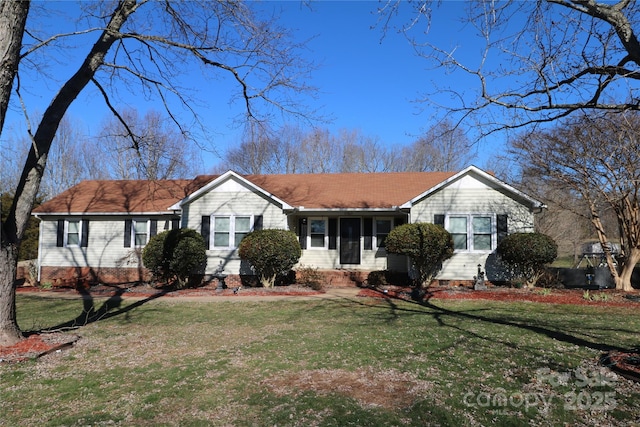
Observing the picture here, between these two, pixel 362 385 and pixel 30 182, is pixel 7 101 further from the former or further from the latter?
pixel 362 385

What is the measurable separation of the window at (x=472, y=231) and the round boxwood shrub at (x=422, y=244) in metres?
1.02

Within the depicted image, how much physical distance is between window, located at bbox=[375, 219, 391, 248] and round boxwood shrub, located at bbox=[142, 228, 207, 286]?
7129 millimetres

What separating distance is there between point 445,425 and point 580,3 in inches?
206

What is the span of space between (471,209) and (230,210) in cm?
943

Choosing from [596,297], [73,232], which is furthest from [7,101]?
[596,297]

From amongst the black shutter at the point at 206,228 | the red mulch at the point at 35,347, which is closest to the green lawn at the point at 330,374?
the red mulch at the point at 35,347

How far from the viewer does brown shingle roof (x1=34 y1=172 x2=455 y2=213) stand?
17766mm

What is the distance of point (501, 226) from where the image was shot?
15367mm

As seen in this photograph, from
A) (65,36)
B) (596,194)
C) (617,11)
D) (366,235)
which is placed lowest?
(366,235)

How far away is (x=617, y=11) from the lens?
4930 millimetres

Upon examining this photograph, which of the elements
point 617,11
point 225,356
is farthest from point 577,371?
point 225,356

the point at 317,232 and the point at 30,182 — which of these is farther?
the point at 317,232

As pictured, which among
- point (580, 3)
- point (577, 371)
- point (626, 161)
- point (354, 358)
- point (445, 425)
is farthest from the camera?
point (626, 161)

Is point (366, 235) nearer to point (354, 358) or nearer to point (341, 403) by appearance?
point (354, 358)
